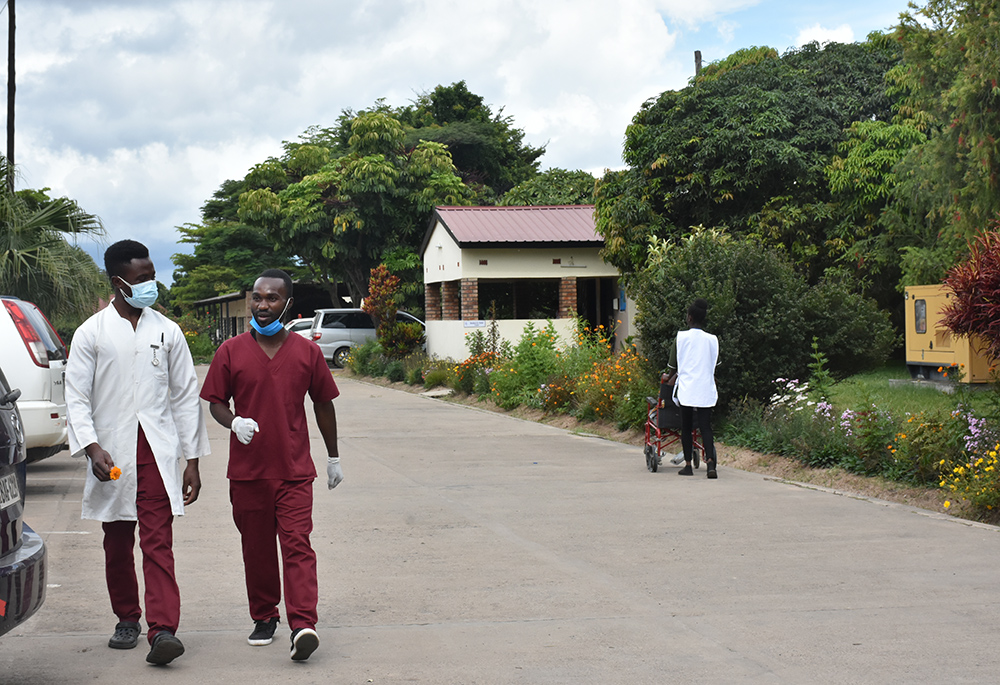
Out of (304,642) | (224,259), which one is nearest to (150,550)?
(304,642)

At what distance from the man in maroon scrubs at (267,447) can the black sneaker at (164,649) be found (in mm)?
489

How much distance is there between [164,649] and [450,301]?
2637 centimetres

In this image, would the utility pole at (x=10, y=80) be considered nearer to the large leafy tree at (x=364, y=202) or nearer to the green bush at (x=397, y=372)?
the green bush at (x=397, y=372)

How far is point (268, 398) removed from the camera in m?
5.68

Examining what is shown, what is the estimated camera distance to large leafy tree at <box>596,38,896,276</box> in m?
25.7

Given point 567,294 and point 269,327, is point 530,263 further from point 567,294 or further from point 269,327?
point 269,327

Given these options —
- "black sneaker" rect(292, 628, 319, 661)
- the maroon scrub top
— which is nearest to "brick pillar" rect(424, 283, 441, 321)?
the maroon scrub top

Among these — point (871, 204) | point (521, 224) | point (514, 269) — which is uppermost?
point (521, 224)

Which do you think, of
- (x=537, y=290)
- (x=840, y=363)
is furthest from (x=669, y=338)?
(x=537, y=290)

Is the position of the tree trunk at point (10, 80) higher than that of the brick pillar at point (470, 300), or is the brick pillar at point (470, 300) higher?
the tree trunk at point (10, 80)

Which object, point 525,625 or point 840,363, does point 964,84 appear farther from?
point 525,625

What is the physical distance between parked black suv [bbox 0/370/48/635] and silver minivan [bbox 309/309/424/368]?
109 feet

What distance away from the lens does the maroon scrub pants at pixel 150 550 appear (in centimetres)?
545

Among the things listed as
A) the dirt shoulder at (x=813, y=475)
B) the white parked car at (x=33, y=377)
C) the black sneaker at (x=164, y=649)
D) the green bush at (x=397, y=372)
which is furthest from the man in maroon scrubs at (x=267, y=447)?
the green bush at (x=397, y=372)
